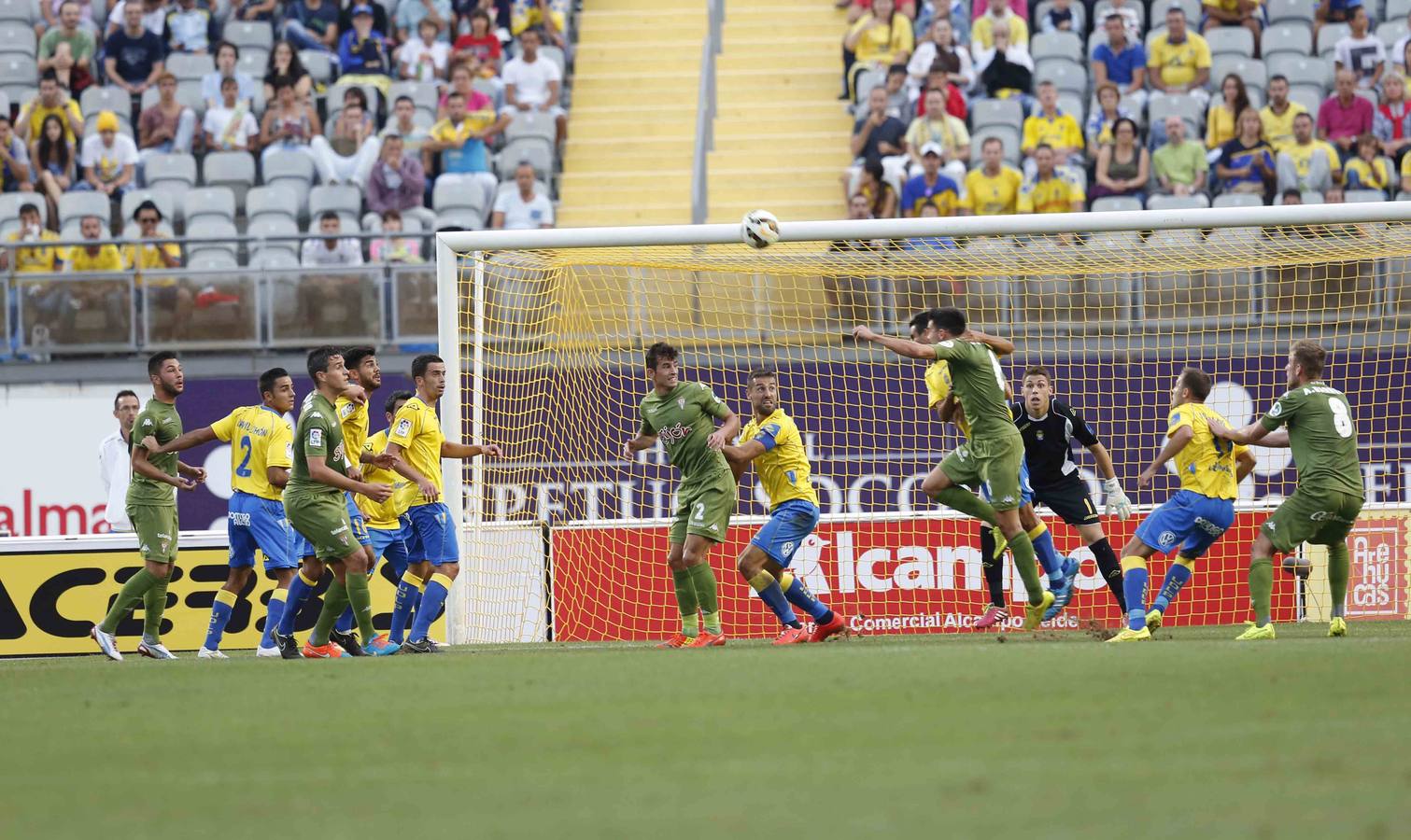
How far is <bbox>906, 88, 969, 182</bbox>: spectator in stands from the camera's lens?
722 inches

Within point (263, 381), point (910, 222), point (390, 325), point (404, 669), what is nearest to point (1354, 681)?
point (404, 669)

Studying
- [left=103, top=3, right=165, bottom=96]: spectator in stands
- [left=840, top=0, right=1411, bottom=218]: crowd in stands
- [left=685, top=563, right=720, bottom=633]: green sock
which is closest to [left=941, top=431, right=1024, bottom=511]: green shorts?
[left=685, top=563, right=720, bottom=633]: green sock

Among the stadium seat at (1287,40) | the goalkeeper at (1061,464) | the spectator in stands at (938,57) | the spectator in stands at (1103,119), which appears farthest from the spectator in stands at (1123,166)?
the goalkeeper at (1061,464)

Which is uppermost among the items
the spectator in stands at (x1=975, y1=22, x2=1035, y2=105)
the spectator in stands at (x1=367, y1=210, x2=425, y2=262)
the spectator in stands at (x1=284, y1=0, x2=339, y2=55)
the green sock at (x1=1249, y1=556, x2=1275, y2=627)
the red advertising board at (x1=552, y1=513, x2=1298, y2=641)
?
the spectator in stands at (x1=284, y1=0, x2=339, y2=55)

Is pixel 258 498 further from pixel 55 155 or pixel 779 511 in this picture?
pixel 55 155

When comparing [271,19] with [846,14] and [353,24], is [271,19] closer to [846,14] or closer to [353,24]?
[353,24]

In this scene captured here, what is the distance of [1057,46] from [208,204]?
31.1 feet

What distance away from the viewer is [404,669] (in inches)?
359

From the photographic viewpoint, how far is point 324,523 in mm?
10523

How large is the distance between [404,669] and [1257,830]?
594 cm

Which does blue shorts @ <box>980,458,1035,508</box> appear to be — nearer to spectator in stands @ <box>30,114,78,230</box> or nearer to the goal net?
the goal net

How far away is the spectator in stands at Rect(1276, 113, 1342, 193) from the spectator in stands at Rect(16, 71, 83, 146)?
42.8ft

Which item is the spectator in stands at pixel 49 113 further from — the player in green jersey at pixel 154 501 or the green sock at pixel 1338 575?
the green sock at pixel 1338 575

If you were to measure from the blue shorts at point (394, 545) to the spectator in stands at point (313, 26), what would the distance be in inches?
428
